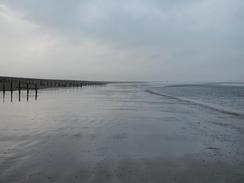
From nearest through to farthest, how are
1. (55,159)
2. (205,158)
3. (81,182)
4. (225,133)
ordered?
(81,182) < (55,159) < (205,158) < (225,133)

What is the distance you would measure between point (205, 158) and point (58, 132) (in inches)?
217

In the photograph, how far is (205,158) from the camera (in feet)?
23.4

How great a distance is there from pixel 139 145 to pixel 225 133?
4414 mm

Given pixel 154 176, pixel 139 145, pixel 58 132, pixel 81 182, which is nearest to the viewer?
pixel 81 182

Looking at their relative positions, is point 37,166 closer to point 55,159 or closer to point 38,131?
point 55,159

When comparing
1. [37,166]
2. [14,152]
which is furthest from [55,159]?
[14,152]

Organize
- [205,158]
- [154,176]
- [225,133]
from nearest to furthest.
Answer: [154,176] < [205,158] < [225,133]

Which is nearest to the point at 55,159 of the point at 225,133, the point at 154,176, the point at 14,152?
the point at 14,152

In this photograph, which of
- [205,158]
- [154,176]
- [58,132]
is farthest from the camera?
[58,132]

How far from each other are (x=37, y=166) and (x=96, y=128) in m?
5.41

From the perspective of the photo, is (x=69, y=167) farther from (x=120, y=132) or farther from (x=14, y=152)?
(x=120, y=132)

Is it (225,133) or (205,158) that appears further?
(225,133)

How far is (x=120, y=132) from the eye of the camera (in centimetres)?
1063

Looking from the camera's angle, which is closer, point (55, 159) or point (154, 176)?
point (154, 176)
